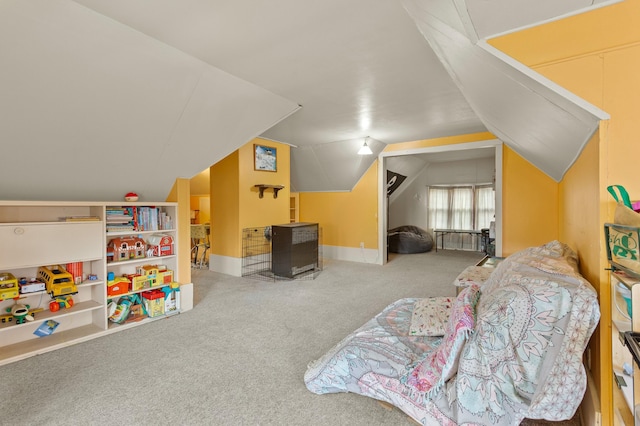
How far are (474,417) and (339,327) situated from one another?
166cm

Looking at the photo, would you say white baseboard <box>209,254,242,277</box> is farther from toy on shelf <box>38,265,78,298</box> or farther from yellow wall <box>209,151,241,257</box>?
toy on shelf <box>38,265,78,298</box>

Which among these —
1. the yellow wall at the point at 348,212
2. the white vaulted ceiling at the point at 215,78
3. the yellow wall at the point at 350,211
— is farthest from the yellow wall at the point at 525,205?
the yellow wall at the point at 348,212

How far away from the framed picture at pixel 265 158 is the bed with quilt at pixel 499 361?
12.5 ft

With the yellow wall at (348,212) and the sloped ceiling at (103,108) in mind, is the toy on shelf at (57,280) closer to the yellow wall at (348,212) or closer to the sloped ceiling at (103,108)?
the sloped ceiling at (103,108)

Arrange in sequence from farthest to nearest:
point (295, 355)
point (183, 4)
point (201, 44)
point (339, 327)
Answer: point (339, 327) < point (295, 355) < point (201, 44) < point (183, 4)

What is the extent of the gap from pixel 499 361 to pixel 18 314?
3.50m

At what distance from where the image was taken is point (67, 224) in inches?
101

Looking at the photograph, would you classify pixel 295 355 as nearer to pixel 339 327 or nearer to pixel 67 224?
pixel 339 327

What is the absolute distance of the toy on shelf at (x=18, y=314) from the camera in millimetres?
2389

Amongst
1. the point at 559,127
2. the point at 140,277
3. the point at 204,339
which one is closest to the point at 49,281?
the point at 140,277

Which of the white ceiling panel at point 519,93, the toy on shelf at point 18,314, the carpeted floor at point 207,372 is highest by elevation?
the white ceiling panel at point 519,93

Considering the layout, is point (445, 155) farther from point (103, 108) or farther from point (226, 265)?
point (103, 108)

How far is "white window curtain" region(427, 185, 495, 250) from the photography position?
746cm

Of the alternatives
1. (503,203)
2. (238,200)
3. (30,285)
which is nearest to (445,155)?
(503,203)
